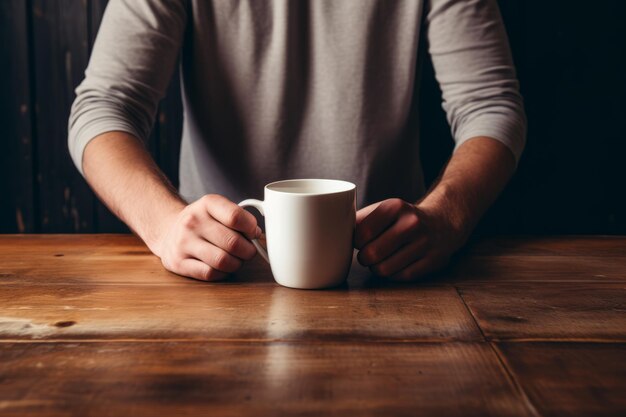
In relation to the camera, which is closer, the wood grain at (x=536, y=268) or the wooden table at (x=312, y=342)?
the wooden table at (x=312, y=342)

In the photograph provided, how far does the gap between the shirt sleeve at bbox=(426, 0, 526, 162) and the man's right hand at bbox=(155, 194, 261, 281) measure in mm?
597

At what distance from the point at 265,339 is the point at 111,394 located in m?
0.16

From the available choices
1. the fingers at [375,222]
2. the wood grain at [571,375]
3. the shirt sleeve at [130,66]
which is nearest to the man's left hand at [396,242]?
the fingers at [375,222]

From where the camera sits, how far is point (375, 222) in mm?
792

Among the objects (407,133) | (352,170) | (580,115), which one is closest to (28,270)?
(352,170)

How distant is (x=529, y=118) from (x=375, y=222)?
1014 millimetres

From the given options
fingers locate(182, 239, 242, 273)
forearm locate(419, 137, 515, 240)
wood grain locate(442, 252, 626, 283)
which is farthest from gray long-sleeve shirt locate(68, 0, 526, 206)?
fingers locate(182, 239, 242, 273)

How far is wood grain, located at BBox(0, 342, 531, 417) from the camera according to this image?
456mm

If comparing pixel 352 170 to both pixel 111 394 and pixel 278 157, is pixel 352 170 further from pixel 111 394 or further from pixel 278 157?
pixel 111 394

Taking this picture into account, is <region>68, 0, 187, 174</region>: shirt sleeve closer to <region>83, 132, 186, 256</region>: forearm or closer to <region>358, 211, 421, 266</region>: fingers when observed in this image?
<region>83, 132, 186, 256</region>: forearm

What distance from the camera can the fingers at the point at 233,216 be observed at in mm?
771

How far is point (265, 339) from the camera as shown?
59cm

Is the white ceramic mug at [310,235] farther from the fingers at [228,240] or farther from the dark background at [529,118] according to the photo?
the dark background at [529,118]

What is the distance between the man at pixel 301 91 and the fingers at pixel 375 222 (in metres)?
0.26
